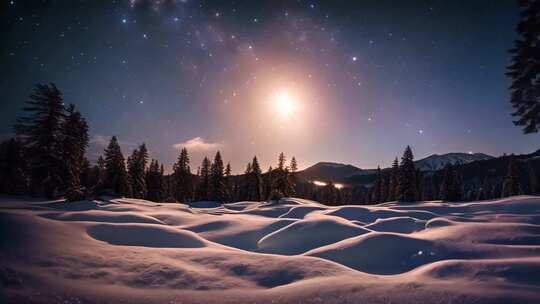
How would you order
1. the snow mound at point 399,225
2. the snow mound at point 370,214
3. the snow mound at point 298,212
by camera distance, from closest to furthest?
1. the snow mound at point 399,225
2. the snow mound at point 370,214
3. the snow mound at point 298,212

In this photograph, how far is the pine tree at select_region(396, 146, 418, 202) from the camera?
134 ft

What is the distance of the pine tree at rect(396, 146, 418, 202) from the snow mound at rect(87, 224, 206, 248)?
40.8m

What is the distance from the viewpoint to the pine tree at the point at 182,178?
177ft

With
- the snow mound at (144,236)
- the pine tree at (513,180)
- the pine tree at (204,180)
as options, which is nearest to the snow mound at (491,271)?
the snow mound at (144,236)

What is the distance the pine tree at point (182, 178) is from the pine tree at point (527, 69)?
52150mm

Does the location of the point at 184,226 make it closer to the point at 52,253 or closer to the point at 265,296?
the point at 52,253

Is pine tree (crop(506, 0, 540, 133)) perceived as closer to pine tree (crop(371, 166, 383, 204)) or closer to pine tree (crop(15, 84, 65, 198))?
pine tree (crop(15, 84, 65, 198))

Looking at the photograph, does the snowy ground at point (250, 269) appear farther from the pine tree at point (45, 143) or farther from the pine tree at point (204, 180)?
the pine tree at point (204, 180)

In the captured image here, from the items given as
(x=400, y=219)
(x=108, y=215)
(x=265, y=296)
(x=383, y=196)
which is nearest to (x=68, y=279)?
(x=265, y=296)

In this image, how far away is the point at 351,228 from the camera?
462 inches

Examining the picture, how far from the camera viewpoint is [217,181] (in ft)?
164

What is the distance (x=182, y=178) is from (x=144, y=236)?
47.8 m

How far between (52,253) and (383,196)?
71.9 metres

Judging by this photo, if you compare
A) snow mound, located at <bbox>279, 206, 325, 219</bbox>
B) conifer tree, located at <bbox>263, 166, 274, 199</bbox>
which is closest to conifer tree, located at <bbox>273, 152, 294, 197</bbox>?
conifer tree, located at <bbox>263, 166, 274, 199</bbox>
